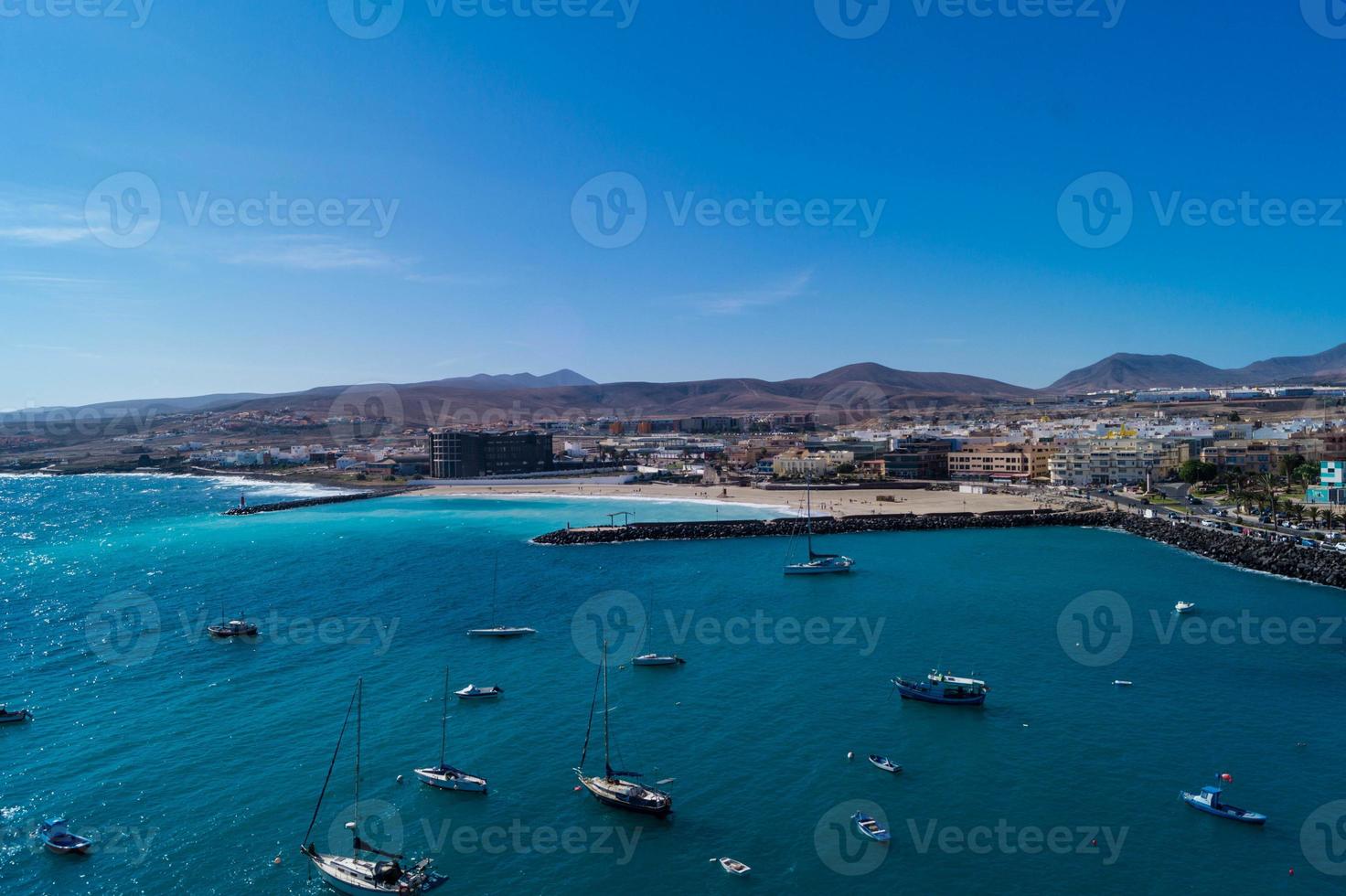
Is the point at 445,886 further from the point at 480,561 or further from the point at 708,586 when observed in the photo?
the point at 480,561

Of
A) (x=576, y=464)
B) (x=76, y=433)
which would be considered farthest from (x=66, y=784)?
(x=76, y=433)

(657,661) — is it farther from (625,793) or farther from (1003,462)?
(1003,462)

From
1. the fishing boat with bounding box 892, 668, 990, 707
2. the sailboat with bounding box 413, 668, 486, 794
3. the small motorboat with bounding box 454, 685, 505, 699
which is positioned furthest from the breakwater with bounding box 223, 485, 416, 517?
the fishing boat with bounding box 892, 668, 990, 707

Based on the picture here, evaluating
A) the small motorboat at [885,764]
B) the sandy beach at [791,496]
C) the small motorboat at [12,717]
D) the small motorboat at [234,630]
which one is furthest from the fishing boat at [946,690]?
the sandy beach at [791,496]

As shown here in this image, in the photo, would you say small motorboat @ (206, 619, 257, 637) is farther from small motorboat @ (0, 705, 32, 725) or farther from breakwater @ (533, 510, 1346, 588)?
breakwater @ (533, 510, 1346, 588)

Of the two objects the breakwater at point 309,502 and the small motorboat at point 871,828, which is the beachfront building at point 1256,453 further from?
the breakwater at point 309,502

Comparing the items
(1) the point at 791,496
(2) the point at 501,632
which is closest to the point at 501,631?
(2) the point at 501,632
